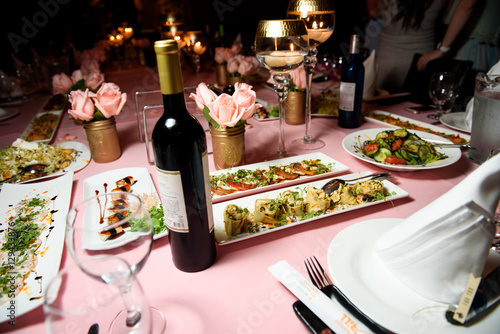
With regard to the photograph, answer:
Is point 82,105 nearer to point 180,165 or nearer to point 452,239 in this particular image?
point 180,165

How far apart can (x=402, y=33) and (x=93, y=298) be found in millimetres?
3281

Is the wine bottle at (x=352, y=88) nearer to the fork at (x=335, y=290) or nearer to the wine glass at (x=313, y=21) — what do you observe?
the wine glass at (x=313, y=21)

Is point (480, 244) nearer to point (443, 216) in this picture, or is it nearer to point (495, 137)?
point (443, 216)

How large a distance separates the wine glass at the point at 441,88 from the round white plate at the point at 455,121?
0.06 metres

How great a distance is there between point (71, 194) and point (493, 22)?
3146mm

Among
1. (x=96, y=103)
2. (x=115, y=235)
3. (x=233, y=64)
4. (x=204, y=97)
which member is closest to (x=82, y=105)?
(x=96, y=103)

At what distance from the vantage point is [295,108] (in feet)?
4.89

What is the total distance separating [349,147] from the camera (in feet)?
3.67

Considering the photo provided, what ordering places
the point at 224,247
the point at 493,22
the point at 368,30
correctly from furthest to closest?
the point at 368,30 → the point at 493,22 → the point at 224,247

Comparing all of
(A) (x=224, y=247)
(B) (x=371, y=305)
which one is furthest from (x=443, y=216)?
(A) (x=224, y=247)

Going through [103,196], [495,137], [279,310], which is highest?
[103,196]

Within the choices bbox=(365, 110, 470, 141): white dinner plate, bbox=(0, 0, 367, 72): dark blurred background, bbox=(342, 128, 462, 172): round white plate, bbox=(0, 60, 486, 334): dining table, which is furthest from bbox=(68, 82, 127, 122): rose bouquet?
bbox=(0, 0, 367, 72): dark blurred background

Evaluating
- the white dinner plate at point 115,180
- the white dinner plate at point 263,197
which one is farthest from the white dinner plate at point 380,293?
the white dinner plate at point 115,180

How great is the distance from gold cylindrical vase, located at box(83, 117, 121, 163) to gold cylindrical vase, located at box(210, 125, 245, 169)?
0.42 m
